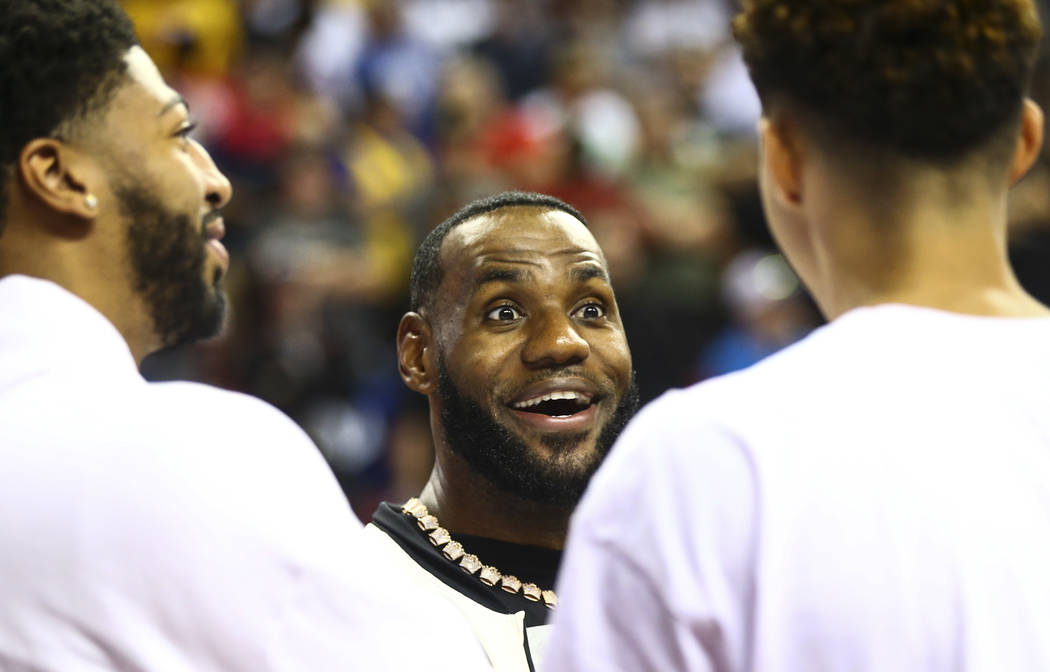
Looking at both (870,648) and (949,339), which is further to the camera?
(949,339)

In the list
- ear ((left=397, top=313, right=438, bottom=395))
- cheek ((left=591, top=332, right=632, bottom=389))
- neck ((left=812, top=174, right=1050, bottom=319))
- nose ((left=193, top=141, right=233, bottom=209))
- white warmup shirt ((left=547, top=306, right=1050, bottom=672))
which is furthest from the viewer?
ear ((left=397, top=313, right=438, bottom=395))

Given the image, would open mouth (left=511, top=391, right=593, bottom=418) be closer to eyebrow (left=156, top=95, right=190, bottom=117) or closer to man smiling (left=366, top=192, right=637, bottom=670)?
man smiling (left=366, top=192, right=637, bottom=670)

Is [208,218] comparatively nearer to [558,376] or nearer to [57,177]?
[57,177]

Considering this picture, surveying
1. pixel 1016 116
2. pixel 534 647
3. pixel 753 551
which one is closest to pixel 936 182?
pixel 1016 116

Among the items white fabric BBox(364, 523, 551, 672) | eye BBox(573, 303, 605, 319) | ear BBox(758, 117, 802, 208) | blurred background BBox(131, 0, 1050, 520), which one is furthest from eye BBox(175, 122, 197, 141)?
blurred background BBox(131, 0, 1050, 520)

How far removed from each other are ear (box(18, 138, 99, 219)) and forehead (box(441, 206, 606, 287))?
42.7 inches

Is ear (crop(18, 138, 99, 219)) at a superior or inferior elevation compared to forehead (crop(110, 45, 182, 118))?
inferior

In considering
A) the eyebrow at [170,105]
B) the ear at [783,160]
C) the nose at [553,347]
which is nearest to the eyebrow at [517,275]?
the nose at [553,347]

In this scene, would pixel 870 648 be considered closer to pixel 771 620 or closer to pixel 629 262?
pixel 771 620

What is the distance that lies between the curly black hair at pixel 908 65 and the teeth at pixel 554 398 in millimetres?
1500

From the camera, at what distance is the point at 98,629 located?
186 cm

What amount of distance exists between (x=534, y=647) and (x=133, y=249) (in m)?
1.10

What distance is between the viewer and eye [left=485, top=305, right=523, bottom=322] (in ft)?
10.3

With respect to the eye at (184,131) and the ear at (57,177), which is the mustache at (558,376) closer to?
the eye at (184,131)
